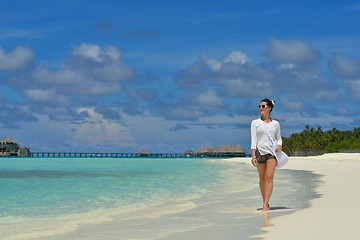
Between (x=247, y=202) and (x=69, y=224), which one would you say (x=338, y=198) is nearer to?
(x=247, y=202)

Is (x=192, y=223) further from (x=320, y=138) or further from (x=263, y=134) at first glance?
(x=320, y=138)

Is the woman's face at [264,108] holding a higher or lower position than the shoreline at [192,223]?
higher

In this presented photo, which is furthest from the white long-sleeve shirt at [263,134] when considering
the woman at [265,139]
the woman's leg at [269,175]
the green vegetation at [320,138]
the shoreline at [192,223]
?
the green vegetation at [320,138]

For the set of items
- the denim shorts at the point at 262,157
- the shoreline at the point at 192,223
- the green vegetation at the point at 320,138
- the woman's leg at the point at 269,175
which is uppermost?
the green vegetation at the point at 320,138

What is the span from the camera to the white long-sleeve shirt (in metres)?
11.3

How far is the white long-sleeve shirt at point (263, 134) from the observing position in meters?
11.3

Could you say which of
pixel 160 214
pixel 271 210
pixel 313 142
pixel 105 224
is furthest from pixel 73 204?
pixel 313 142

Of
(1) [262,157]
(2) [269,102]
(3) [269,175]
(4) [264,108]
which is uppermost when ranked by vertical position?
(2) [269,102]

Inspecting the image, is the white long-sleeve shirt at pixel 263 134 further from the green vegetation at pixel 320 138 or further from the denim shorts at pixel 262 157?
the green vegetation at pixel 320 138

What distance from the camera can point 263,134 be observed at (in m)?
11.4

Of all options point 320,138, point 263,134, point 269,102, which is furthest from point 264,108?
point 320,138

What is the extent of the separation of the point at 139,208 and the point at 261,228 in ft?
21.1

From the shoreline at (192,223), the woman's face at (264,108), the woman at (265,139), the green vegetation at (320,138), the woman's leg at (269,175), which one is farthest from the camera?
the green vegetation at (320,138)

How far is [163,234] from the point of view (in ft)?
30.2
